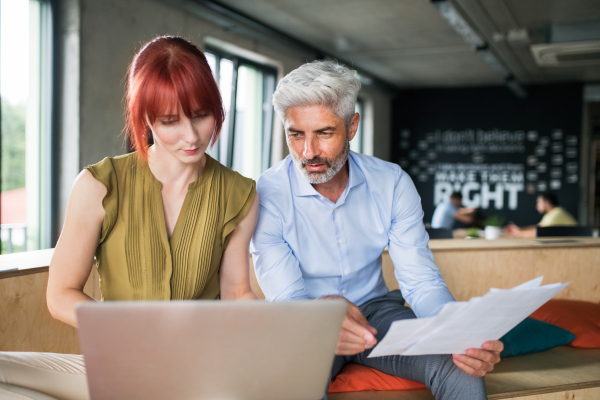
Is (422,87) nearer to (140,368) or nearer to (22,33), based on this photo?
(22,33)

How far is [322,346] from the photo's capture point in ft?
3.08

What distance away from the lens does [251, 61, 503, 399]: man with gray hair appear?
1.71m

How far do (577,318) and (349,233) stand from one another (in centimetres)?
145

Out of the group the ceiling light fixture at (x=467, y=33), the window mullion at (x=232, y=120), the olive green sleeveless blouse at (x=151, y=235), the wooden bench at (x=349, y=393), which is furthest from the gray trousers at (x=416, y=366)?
the window mullion at (x=232, y=120)

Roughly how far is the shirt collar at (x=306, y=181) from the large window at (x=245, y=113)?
14.7 feet

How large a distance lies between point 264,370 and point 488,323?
1.73ft

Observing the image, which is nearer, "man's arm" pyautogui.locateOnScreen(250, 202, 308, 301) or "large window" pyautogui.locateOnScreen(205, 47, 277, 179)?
"man's arm" pyautogui.locateOnScreen(250, 202, 308, 301)

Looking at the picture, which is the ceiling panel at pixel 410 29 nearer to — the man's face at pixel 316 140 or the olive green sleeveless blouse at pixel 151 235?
the man's face at pixel 316 140

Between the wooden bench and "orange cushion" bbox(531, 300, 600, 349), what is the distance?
0.08 m

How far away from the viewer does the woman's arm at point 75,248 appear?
130 centimetres

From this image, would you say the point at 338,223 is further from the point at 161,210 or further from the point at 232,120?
the point at 232,120

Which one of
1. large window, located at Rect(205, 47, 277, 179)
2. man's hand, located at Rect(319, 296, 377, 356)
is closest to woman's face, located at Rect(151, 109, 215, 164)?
man's hand, located at Rect(319, 296, 377, 356)

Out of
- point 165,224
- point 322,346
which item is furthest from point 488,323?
point 165,224

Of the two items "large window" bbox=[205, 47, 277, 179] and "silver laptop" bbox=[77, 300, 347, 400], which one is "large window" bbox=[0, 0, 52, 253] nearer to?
"large window" bbox=[205, 47, 277, 179]
